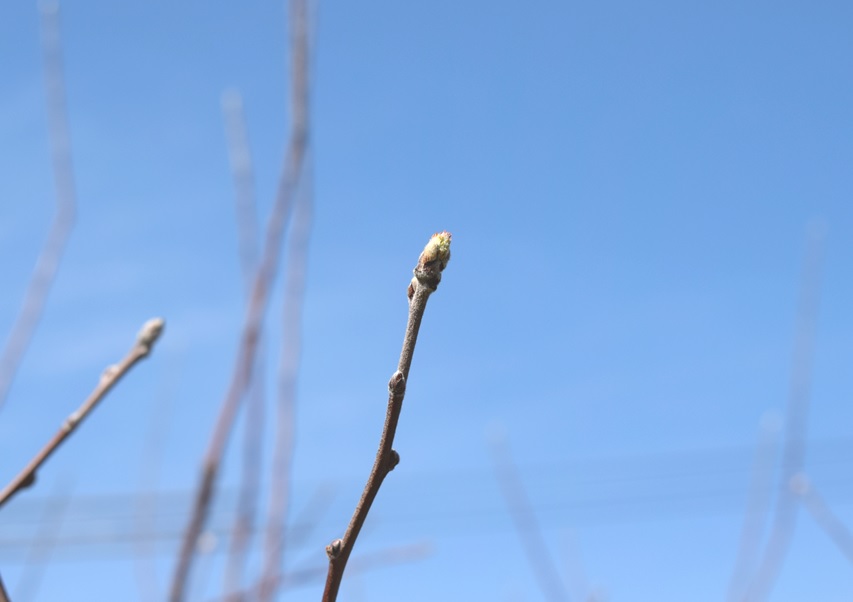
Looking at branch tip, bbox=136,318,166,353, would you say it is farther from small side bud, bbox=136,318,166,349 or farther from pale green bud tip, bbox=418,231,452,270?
pale green bud tip, bbox=418,231,452,270

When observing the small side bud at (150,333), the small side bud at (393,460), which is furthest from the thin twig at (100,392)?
the small side bud at (393,460)

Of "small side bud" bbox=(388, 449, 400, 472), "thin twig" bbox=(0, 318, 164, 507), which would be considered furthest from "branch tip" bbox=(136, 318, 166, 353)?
"small side bud" bbox=(388, 449, 400, 472)

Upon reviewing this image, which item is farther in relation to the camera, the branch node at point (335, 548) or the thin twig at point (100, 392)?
the thin twig at point (100, 392)

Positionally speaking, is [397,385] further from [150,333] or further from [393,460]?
[150,333]

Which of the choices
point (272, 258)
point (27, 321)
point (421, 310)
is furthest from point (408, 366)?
point (27, 321)

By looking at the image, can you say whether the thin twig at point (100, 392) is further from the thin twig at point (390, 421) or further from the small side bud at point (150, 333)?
the thin twig at point (390, 421)

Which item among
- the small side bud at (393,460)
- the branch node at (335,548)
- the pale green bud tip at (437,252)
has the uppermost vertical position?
the pale green bud tip at (437,252)

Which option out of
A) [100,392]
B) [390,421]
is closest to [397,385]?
[390,421]
